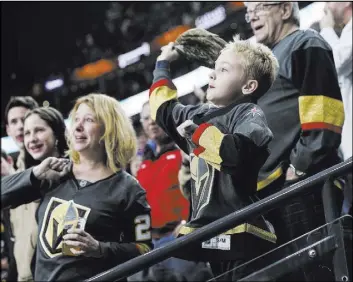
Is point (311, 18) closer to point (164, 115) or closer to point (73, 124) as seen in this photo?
point (164, 115)

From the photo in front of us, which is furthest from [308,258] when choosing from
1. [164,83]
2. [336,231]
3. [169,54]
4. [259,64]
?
[169,54]

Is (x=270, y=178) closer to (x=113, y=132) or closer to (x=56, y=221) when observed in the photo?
(x=113, y=132)

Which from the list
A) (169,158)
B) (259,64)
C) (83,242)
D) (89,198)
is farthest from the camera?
(169,158)

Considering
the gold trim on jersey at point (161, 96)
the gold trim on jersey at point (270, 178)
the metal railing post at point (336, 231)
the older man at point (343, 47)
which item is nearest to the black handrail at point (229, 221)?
the metal railing post at point (336, 231)

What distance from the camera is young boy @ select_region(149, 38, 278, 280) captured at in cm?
175

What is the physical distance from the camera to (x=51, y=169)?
217cm

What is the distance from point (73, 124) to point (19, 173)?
0.25 meters

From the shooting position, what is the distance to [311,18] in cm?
227

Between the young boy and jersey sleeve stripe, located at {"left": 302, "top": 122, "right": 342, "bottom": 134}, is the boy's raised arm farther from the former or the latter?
jersey sleeve stripe, located at {"left": 302, "top": 122, "right": 342, "bottom": 134}

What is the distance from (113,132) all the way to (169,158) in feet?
1.15

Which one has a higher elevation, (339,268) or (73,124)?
(73,124)

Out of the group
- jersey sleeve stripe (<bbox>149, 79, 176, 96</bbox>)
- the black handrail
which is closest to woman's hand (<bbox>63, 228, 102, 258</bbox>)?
the black handrail

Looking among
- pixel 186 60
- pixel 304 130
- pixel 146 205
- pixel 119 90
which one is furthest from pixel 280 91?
pixel 119 90

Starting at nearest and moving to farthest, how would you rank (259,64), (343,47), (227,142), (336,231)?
1. (336,231)
2. (227,142)
3. (259,64)
4. (343,47)
